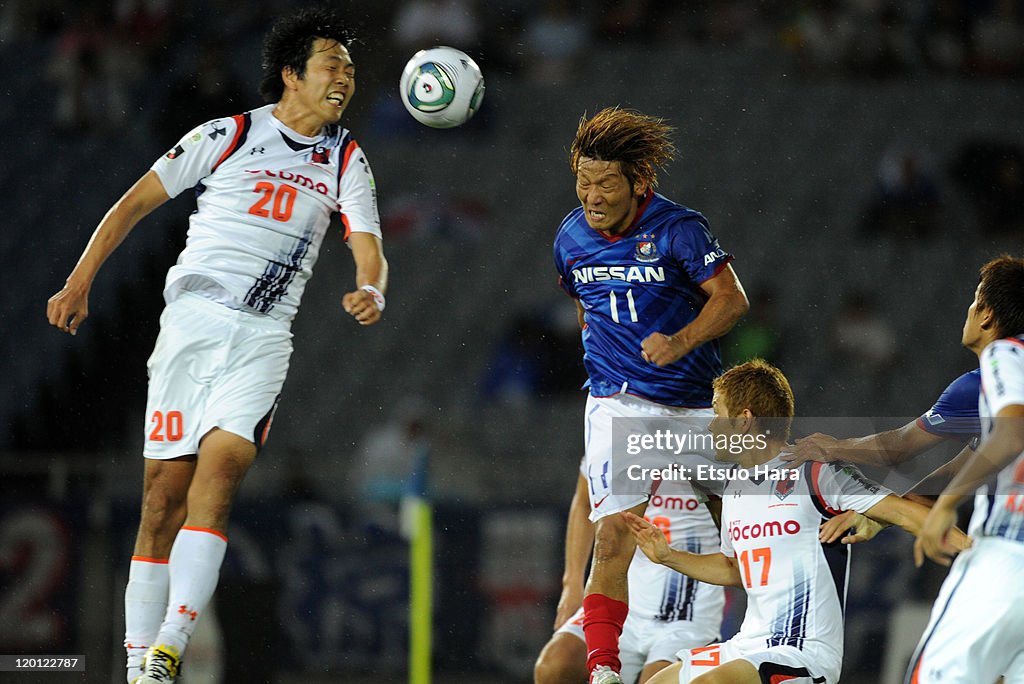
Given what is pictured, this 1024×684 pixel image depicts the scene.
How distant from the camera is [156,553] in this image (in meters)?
5.43

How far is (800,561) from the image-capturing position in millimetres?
4703

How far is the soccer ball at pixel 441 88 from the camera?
19.3ft

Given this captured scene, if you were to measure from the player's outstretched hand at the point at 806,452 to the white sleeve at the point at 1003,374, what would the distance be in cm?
90

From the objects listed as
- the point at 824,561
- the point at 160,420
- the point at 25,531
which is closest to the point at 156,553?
the point at 160,420

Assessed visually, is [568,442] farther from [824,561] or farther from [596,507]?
[824,561]

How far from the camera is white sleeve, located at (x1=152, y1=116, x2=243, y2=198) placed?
18.7 feet

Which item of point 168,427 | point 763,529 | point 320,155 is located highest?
point 320,155

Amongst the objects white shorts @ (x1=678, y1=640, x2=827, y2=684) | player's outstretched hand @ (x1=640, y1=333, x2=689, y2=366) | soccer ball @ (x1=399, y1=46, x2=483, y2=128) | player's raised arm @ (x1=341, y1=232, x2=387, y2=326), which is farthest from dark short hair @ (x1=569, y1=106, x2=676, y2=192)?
white shorts @ (x1=678, y1=640, x2=827, y2=684)

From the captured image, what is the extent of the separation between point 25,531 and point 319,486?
1.96 meters

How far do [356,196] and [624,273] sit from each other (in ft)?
4.03

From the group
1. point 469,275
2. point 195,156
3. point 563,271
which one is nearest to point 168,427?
point 195,156

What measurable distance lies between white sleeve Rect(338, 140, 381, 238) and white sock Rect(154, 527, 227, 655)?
4.72 feet

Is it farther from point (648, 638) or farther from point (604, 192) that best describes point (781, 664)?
point (604, 192)

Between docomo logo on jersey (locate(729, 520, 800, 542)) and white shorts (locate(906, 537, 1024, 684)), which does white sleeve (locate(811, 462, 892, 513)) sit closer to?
docomo logo on jersey (locate(729, 520, 800, 542))
